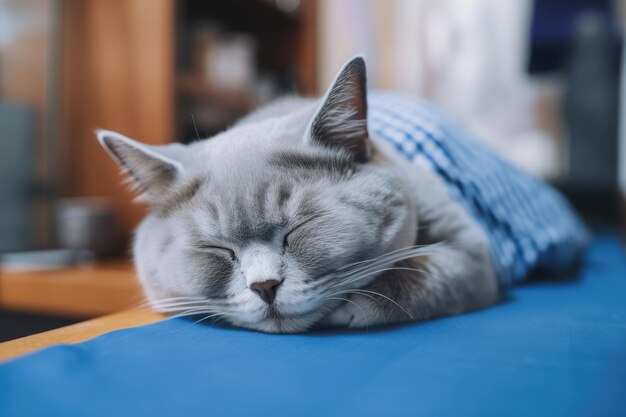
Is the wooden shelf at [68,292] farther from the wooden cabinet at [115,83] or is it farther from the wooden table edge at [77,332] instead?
the wooden table edge at [77,332]

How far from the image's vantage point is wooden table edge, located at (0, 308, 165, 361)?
2.30 ft

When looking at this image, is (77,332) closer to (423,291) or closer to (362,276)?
(362,276)

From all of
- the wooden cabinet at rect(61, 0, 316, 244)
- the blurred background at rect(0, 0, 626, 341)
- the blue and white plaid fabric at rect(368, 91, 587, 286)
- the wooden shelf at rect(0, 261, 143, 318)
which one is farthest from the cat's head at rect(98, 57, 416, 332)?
the wooden cabinet at rect(61, 0, 316, 244)

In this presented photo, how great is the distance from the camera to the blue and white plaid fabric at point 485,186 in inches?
46.7

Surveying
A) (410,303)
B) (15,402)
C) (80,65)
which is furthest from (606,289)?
(80,65)

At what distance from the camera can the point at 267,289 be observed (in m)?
0.75

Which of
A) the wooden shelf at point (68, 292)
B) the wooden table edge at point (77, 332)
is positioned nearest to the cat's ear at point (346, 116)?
the wooden table edge at point (77, 332)

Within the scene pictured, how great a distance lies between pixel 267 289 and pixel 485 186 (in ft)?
2.22

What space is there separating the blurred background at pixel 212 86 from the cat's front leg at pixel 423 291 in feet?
1.22

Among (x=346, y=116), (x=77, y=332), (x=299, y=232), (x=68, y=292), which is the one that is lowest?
(x=68, y=292)

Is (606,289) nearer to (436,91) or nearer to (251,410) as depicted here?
(251,410)

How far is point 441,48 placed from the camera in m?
3.25

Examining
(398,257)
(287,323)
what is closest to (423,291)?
(398,257)

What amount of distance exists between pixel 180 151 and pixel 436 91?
2.68 metres
